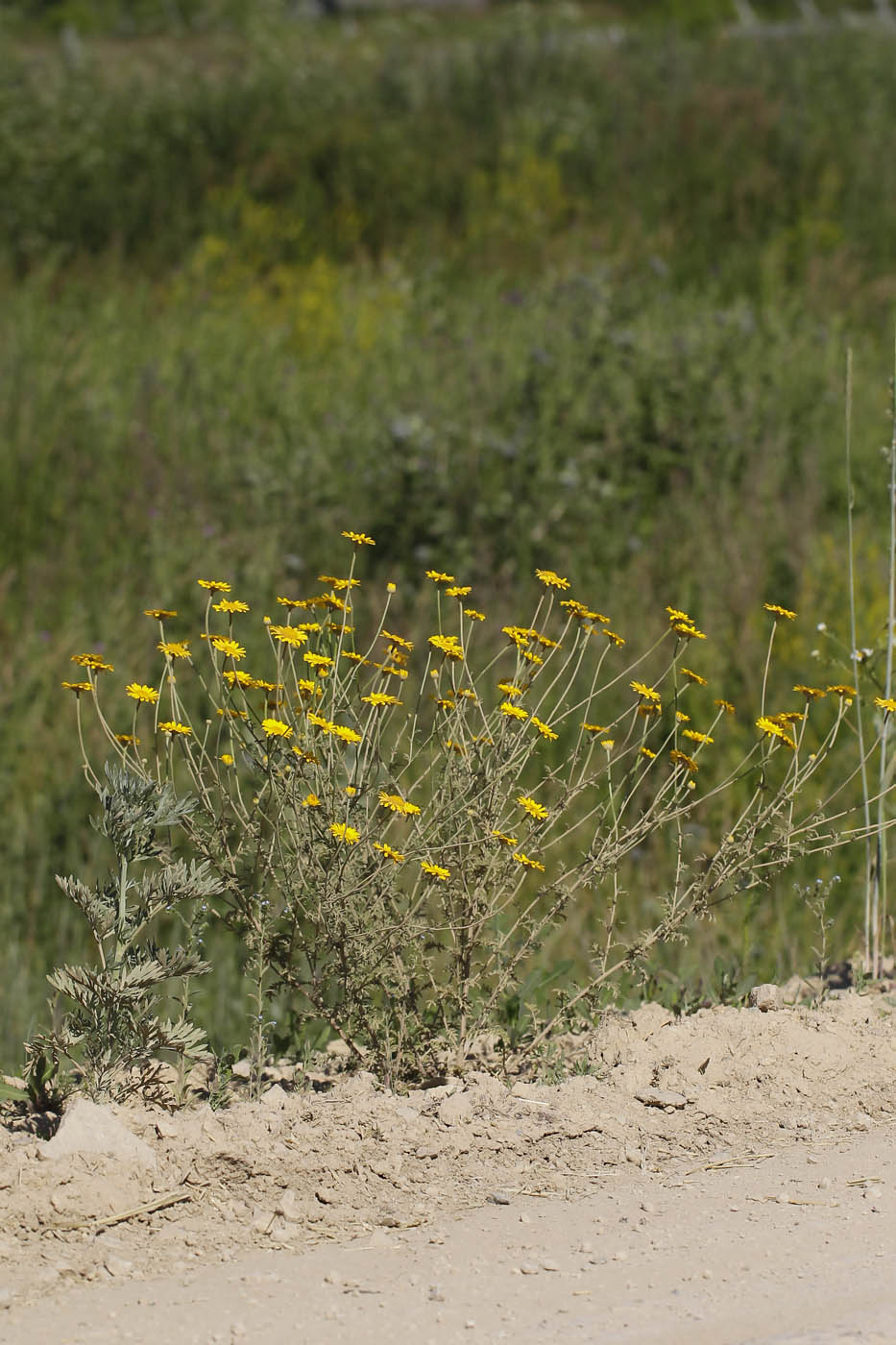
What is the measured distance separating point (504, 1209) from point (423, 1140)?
20 cm

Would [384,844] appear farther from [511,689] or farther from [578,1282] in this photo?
[578,1282]

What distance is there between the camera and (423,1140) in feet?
7.79

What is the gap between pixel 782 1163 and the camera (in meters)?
2.37

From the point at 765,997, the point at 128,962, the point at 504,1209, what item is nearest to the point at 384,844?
the point at 128,962

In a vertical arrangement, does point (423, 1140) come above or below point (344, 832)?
below

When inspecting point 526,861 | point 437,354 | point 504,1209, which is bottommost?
point 504,1209

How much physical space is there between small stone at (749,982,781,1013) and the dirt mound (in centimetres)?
6

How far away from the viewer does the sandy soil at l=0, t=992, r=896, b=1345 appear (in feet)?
6.36

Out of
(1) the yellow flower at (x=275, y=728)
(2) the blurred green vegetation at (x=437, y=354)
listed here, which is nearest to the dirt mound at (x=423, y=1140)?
(2) the blurred green vegetation at (x=437, y=354)

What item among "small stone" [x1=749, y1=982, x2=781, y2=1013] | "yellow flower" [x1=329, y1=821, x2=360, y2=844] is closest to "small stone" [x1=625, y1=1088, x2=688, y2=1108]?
"small stone" [x1=749, y1=982, x2=781, y2=1013]

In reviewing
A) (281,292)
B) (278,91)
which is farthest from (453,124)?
(281,292)

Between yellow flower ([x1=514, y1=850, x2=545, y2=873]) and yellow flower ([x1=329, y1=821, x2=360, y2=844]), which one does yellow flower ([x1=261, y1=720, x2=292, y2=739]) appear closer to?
yellow flower ([x1=329, y1=821, x2=360, y2=844])

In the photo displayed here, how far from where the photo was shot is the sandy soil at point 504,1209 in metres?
1.94

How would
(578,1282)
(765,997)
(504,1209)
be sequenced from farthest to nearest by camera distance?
1. (765,997)
2. (504,1209)
3. (578,1282)
